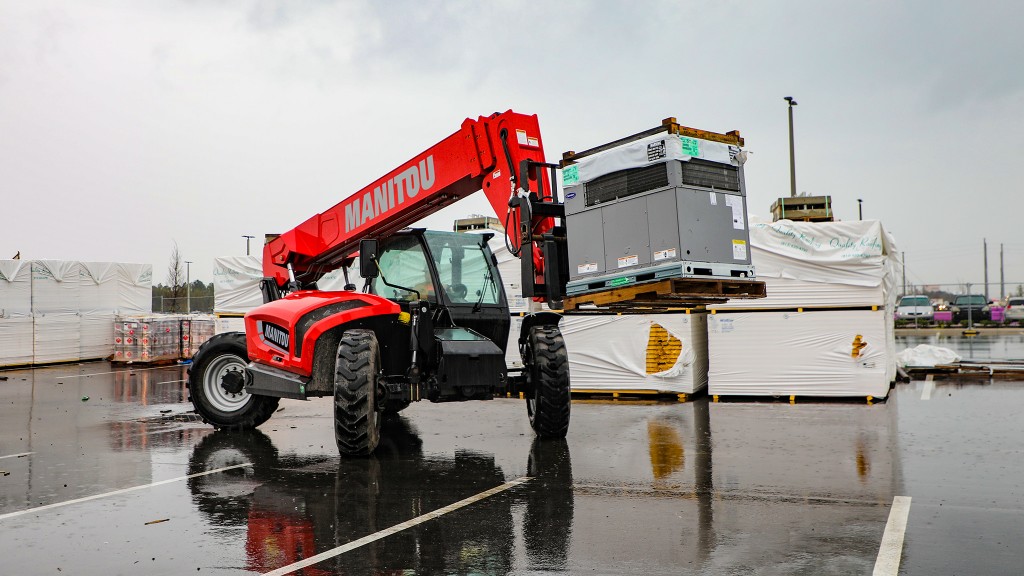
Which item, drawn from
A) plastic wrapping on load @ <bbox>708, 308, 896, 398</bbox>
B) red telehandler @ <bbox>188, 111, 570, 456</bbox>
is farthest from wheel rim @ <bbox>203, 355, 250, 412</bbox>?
plastic wrapping on load @ <bbox>708, 308, 896, 398</bbox>

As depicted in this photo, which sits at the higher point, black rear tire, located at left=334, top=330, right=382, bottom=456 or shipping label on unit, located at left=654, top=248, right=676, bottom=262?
shipping label on unit, located at left=654, top=248, right=676, bottom=262

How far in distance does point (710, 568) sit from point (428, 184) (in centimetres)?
578

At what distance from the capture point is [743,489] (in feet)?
22.8

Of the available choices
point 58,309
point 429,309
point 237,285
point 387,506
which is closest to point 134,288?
point 58,309

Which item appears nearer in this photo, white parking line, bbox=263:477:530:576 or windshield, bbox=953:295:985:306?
white parking line, bbox=263:477:530:576

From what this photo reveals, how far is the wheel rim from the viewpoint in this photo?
36.5 ft

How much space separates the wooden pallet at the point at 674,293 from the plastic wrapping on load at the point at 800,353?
5.65m

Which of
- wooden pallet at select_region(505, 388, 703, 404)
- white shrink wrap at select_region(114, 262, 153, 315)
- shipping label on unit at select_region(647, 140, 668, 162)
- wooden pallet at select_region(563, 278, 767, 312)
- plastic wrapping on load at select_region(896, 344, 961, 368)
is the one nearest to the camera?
wooden pallet at select_region(563, 278, 767, 312)

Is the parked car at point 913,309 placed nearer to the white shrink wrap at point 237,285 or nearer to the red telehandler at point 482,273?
the white shrink wrap at point 237,285

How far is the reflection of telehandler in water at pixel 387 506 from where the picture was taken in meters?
5.12

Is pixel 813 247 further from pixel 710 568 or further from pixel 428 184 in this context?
Answer: pixel 710 568

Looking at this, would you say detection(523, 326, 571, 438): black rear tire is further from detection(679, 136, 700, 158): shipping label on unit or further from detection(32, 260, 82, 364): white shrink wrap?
detection(32, 260, 82, 364): white shrink wrap

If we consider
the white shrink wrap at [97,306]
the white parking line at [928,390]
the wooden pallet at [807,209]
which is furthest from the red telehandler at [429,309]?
the white shrink wrap at [97,306]

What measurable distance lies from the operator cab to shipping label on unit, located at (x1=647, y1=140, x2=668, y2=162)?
9.67ft
